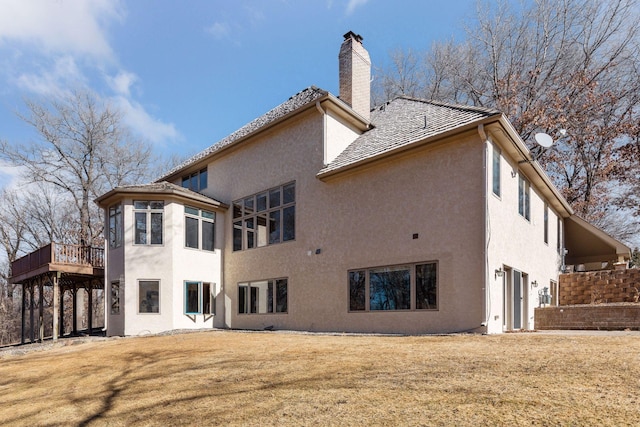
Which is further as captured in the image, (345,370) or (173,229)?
(173,229)

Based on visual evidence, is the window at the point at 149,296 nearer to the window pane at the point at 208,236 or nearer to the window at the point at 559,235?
the window pane at the point at 208,236

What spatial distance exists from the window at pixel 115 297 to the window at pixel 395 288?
9.33 m

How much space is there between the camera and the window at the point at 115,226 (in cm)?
1625

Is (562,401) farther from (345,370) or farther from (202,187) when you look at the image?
(202,187)

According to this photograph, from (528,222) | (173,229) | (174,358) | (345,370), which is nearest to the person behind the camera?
(345,370)

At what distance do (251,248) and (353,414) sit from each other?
12738 mm

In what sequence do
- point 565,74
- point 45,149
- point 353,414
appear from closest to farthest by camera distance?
1. point 353,414
2. point 565,74
3. point 45,149

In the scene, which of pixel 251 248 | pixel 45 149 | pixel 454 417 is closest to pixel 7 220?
pixel 45 149

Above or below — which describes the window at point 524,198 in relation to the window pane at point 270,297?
above

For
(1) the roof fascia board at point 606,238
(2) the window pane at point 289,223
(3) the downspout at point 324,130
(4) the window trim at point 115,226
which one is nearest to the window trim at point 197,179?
(4) the window trim at point 115,226

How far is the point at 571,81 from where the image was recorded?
2241 centimetres

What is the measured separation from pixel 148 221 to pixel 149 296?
291 centimetres

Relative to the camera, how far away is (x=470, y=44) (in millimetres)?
26062

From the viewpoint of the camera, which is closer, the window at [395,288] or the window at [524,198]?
the window at [395,288]
